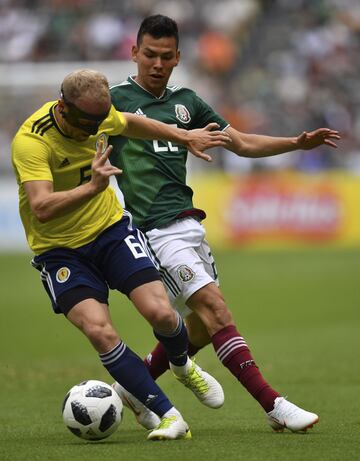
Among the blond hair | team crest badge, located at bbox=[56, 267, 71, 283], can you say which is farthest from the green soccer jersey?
the blond hair

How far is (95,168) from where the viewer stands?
6.84 m

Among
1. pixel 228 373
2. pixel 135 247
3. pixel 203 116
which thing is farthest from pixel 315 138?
pixel 228 373

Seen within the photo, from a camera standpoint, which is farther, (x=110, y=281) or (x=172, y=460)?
(x=110, y=281)

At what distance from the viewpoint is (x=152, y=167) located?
27.8ft

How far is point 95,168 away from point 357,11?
24965 mm

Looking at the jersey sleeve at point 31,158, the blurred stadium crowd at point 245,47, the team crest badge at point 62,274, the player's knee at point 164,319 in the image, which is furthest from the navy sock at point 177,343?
the blurred stadium crowd at point 245,47

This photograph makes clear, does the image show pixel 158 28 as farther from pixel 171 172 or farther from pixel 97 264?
pixel 97 264

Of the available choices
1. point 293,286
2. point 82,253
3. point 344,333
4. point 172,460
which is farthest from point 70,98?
point 293,286

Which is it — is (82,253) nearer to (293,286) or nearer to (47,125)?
(47,125)

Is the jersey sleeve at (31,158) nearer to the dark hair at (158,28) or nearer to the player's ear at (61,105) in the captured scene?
the player's ear at (61,105)

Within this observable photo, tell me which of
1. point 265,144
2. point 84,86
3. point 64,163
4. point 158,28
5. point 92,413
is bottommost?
point 92,413

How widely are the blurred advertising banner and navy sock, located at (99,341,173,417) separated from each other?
18732 mm

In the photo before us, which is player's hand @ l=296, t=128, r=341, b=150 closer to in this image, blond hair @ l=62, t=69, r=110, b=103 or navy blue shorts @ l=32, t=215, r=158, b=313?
navy blue shorts @ l=32, t=215, r=158, b=313

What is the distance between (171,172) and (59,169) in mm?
1282
